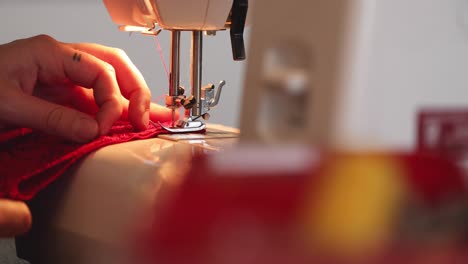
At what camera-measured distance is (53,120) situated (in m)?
1.15

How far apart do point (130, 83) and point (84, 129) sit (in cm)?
16

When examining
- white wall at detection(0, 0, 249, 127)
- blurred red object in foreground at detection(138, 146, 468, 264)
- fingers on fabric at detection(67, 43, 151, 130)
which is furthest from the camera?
white wall at detection(0, 0, 249, 127)

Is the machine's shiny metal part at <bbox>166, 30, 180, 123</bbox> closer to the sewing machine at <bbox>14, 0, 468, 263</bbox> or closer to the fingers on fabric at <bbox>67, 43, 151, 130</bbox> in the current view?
the fingers on fabric at <bbox>67, 43, 151, 130</bbox>

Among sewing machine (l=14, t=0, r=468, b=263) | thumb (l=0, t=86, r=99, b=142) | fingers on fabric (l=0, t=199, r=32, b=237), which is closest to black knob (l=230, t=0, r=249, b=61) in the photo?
thumb (l=0, t=86, r=99, b=142)

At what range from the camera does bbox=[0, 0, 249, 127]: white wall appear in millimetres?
2137

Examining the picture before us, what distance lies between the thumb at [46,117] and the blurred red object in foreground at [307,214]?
2.34 ft

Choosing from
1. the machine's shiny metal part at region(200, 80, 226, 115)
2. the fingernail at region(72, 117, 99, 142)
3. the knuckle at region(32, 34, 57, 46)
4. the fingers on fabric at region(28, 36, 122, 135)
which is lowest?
the fingernail at region(72, 117, 99, 142)

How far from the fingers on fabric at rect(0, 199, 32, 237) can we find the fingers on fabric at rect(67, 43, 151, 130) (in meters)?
0.25

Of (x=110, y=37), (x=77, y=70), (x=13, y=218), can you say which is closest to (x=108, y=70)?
(x=77, y=70)

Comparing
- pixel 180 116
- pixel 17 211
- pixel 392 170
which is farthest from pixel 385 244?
pixel 180 116

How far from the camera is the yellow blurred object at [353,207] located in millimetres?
435

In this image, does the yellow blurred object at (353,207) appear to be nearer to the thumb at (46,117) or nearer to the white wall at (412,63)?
the white wall at (412,63)

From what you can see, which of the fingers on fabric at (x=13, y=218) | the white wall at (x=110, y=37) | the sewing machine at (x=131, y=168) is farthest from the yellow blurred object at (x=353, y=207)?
the white wall at (x=110, y=37)

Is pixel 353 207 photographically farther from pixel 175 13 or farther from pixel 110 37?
pixel 110 37
